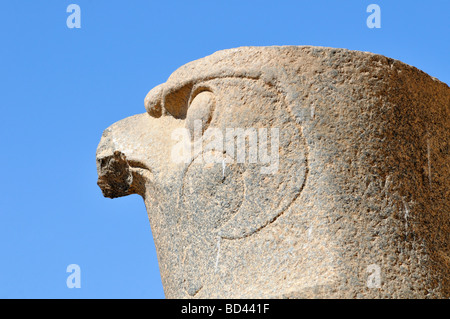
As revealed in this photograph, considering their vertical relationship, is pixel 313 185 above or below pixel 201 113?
below

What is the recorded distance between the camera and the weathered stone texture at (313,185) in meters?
3.68

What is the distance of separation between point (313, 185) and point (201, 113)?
0.68m

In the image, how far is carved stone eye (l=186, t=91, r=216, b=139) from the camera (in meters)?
4.10

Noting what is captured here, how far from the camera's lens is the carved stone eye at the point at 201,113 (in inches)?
161

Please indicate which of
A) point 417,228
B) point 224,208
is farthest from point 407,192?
point 224,208

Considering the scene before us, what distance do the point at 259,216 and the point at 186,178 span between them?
0.46 m

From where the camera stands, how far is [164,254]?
14.1 feet

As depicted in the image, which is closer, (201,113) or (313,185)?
(313,185)

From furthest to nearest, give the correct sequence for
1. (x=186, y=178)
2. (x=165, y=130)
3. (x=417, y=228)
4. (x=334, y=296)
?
(x=165, y=130)
(x=186, y=178)
(x=417, y=228)
(x=334, y=296)

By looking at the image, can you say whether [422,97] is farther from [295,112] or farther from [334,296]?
[334,296]

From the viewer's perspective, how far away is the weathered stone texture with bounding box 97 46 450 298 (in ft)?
12.1

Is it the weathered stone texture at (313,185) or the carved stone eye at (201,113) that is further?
the carved stone eye at (201,113)

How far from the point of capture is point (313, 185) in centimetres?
378

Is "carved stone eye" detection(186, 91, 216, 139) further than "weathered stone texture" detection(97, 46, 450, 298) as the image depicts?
Yes
